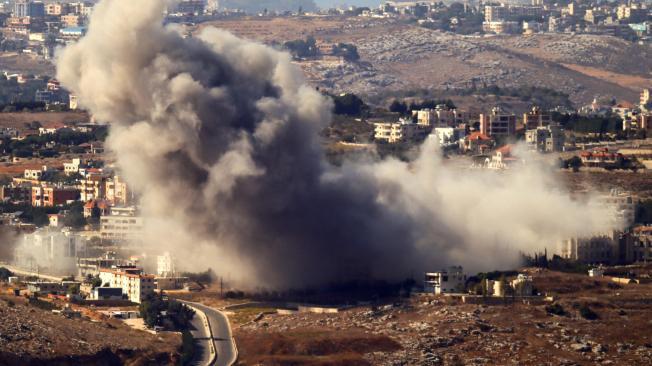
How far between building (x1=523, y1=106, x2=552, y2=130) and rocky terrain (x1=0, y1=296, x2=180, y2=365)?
5119 centimetres

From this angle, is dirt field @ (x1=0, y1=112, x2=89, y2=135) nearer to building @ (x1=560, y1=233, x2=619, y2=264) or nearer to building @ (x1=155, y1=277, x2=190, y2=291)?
building @ (x1=560, y1=233, x2=619, y2=264)

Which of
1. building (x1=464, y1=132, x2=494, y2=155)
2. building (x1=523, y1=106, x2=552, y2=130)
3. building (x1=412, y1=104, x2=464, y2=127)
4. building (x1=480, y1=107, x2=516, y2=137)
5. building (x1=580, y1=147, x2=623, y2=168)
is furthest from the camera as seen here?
building (x1=412, y1=104, x2=464, y2=127)

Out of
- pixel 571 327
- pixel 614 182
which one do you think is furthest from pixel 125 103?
pixel 614 182

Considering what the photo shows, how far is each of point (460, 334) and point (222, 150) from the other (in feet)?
33.5

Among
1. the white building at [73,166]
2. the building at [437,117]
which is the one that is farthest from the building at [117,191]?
the building at [437,117]

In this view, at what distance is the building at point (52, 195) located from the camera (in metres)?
95.1

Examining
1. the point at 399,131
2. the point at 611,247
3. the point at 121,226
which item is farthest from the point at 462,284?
the point at 399,131

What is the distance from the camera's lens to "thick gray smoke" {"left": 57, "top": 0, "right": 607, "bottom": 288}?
227 ft

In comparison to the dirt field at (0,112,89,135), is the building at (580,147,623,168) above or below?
above

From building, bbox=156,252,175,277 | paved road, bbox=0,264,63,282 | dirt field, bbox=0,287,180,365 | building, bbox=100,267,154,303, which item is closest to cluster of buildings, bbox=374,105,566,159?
paved road, bbox=0,264,63,282

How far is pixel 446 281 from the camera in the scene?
7112 cm

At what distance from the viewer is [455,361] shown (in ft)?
201

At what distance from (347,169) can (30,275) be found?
36.4 feet

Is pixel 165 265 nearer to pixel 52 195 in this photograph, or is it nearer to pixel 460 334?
pixel 460 334
